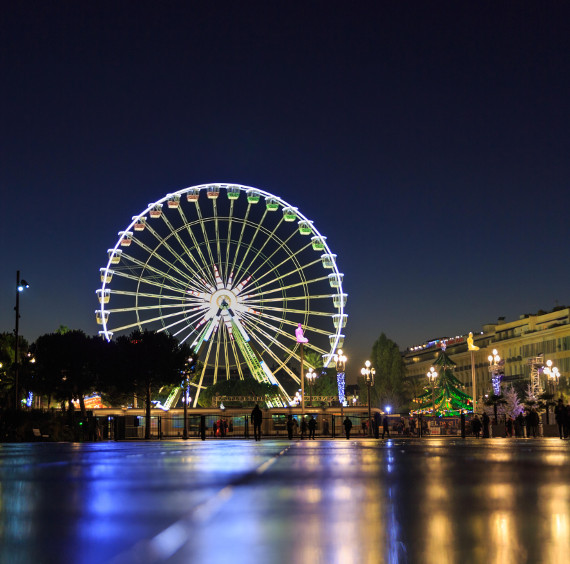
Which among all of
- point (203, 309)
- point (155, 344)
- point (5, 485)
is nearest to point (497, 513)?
point (5, 485)

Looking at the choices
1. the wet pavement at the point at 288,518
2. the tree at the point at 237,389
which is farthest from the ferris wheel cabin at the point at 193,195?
the wet pavement at the point at 288,518

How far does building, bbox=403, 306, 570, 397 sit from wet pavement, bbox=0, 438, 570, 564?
8620cm

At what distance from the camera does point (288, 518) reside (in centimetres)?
654

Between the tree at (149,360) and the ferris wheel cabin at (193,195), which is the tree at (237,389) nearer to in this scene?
the tree at (149,360)

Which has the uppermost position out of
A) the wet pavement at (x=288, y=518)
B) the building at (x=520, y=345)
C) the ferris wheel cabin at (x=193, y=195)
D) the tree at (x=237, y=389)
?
the ferris wheel cabin at (x=193, y=195)

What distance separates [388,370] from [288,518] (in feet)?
388

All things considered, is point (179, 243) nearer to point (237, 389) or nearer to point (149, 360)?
point (149, 360)

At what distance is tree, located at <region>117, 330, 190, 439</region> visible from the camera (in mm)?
68312

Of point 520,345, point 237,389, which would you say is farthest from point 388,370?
point 237,389

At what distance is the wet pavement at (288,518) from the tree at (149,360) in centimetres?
5756

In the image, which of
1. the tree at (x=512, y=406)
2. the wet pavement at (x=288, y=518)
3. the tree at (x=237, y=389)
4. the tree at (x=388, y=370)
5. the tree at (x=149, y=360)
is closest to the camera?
the wet pavement at (x=288, y=518)

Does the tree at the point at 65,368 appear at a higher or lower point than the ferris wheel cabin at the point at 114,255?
lower

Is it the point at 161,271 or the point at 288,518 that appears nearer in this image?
the point at 288,518

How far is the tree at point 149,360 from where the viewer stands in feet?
224
